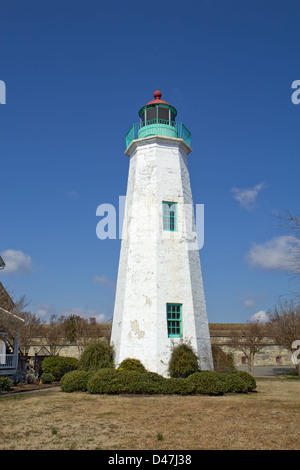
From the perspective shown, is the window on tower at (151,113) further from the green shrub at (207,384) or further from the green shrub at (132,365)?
the green shrub at (207,384)

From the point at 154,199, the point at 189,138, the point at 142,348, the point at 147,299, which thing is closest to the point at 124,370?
the point at 142,348

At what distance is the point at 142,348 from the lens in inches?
690

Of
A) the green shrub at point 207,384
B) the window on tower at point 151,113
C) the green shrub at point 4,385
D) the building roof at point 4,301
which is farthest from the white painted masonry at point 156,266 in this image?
the building roof at point 4,301

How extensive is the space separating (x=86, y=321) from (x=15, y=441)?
114 feet

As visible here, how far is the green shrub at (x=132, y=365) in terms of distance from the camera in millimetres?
16578

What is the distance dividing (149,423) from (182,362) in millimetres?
7714

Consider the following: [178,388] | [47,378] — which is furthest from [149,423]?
[47,378]

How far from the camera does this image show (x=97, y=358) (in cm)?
1792

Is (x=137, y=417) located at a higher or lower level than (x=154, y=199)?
lower

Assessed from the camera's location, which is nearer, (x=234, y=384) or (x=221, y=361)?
(x=234, y=384)

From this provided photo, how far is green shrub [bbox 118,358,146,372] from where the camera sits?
16.6 metres

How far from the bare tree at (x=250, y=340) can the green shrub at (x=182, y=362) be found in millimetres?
15510

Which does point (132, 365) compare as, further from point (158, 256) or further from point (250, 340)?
point (250, 340)
